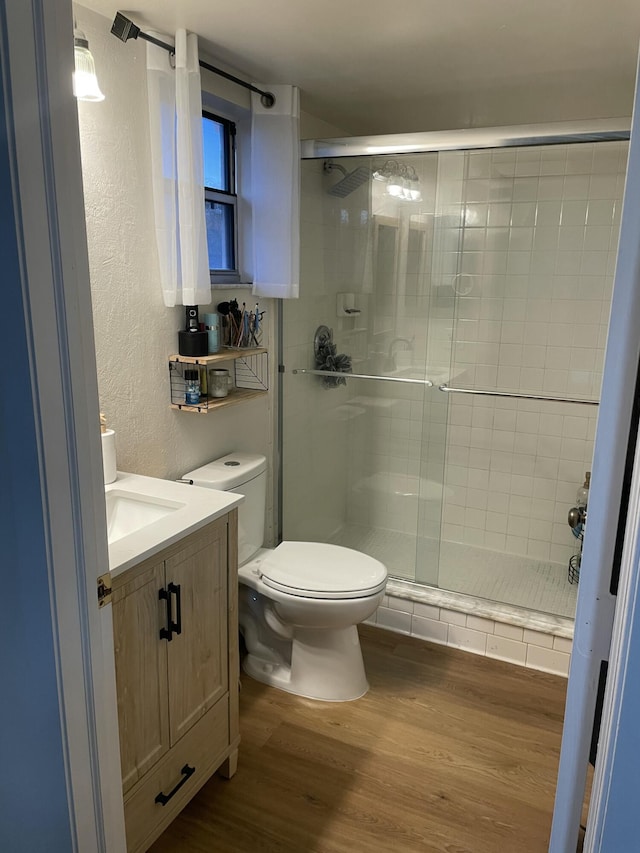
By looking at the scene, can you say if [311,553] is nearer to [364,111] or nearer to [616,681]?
[616,681]

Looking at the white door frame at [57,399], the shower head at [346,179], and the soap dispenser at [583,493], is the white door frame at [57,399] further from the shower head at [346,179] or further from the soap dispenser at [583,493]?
the soap dispenser at [583,493]

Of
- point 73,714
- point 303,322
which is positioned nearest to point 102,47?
point 303,322

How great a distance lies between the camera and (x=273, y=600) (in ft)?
7.28

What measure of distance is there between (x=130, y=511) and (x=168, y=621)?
403mm

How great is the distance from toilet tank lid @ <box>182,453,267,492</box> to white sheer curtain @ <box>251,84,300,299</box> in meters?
0.69

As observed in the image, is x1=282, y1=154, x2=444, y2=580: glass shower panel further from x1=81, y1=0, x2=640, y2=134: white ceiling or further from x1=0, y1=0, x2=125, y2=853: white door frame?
x1=0, y1=0, x2=125, y2=853: white door frame

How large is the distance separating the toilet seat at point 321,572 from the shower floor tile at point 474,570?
2.18 ft

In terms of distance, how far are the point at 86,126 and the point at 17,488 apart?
51.1 inches

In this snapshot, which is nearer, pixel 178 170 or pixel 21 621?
pixel 21 621

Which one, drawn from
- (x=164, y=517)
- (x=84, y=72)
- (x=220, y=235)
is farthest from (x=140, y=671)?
(x=220, y=235)

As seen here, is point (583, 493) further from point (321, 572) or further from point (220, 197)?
point (220, 197)

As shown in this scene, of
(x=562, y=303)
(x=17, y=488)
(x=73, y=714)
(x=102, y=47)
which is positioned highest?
(x=102, y=47)

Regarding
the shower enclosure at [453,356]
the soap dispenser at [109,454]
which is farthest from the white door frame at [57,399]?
the shower enclosure at [453,356]

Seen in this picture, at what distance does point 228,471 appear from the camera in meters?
2.30
